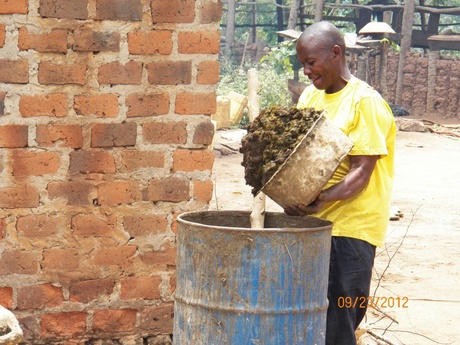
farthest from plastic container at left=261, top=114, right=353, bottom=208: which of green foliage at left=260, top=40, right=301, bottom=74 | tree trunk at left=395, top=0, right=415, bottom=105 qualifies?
tree trunk at left=395, top=0, right=415, bottom=105

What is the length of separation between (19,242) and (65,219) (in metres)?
0.21

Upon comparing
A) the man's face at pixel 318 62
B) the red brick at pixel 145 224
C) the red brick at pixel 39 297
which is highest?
the man's face at pixel 318 62

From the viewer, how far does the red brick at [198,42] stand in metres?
3.69

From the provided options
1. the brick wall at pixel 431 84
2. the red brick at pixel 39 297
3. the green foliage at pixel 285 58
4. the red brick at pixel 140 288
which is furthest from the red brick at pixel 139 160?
the brick wall at pixel 431 84

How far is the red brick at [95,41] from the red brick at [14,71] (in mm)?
219

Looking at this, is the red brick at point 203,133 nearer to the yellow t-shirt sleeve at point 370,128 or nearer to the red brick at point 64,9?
the red brick at point 64,9

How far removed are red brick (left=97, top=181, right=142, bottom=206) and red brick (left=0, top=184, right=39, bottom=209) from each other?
0.27 m

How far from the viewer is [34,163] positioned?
11.8 ft

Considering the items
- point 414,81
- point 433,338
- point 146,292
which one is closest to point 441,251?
point 433,338

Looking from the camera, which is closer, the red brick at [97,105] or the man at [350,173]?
the man at [350,173]

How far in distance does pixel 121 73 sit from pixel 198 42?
357mm

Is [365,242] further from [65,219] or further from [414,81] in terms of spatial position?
[414,81]

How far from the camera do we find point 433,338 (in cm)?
484

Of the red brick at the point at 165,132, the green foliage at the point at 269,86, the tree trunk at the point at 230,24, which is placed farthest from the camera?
the tree trunk at the point at 230,24
